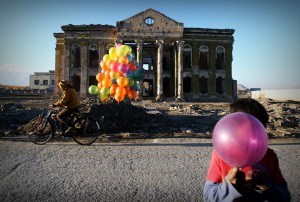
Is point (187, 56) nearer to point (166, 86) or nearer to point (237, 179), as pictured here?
point (166, 86)

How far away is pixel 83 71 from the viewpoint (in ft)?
105

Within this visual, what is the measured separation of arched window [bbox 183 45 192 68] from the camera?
3275cm

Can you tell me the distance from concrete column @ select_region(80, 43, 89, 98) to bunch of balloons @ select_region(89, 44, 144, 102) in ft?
70.2

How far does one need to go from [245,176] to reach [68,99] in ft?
19.1

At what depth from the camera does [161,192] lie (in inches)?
133

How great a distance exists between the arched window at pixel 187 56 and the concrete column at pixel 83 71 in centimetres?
1365

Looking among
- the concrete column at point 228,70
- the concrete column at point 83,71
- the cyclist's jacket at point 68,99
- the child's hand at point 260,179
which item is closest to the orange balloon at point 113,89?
the cyclist's jacket at point 68,99

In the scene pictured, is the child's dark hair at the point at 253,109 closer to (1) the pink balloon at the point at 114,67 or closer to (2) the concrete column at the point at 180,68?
(1) the pink balloon at the point at 114,67

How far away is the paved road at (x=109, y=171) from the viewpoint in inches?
130

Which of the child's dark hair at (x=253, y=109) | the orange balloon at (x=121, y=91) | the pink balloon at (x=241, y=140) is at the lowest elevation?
the pink balloon at (x=241, y=140)

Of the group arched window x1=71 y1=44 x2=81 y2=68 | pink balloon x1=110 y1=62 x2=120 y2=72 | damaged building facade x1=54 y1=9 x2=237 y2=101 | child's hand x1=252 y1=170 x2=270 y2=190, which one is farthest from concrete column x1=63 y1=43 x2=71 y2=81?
child's hand x1=252 y1=170 x2=270 y2=190

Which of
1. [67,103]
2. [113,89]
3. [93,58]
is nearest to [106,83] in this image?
[113,89]

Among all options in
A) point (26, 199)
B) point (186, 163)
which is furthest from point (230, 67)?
point (26, 199)

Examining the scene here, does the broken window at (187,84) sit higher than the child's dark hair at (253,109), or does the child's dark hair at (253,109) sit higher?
the broken window at (187,84)
